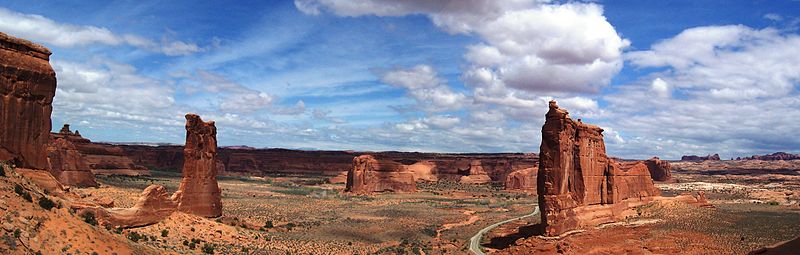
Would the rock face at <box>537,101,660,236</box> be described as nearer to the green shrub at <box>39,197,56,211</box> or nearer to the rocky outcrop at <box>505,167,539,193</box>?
→ the green shrub at <box>39,197,56,211</box>

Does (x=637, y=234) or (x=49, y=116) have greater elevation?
(x=49, y=116)

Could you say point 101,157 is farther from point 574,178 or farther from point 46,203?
point 574,178

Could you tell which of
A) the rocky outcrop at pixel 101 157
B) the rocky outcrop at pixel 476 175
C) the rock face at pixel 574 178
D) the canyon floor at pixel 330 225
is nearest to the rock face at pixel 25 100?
the canyon floor at pixel 330 225

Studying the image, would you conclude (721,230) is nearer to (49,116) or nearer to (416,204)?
(49,116)

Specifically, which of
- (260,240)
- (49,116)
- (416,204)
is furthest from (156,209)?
(416,204)

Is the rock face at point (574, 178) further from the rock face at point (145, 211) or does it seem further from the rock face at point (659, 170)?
the rock face at point (659, 170)

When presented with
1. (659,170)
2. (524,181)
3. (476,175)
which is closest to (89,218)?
(524,181)
